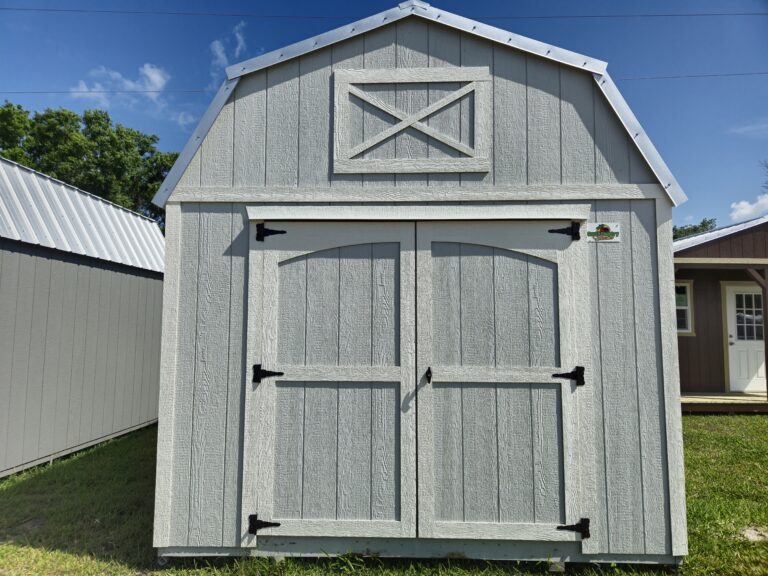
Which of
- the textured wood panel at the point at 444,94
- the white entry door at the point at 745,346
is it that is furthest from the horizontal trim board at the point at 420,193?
the white entry door at the point at 745,346

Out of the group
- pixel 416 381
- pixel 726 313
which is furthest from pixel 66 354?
pixel 726 313

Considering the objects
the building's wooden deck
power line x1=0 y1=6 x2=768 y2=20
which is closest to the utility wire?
power line x1=0 y1=6 x2=768 y2=20

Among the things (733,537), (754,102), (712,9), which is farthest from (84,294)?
(754,102)

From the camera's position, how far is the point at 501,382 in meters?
2.82

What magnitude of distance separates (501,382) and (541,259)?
2.63ft

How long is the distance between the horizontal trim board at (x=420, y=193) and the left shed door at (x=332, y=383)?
18 cm

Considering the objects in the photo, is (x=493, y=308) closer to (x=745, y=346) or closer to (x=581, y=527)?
(x=581, y=527)

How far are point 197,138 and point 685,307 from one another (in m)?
9.06

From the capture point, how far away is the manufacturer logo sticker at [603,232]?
9.48ft

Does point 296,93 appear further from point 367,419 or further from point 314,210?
point 367,419

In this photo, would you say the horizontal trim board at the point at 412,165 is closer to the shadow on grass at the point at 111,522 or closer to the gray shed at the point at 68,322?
the shadow on grass at the point at 111,522

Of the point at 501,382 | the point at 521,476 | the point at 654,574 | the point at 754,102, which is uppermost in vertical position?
the point at 754,102

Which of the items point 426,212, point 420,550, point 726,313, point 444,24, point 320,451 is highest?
point 444,24

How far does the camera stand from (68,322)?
5.18 metres
